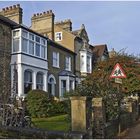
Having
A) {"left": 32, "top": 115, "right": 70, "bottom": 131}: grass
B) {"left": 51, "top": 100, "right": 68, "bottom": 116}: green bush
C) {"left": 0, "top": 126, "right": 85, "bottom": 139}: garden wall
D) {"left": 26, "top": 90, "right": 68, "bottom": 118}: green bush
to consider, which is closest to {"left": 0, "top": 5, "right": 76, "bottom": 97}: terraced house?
{"left": 26, "top": 90, "right": 68, "bottom": 118}: green bush

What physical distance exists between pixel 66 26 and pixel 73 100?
1268 inches

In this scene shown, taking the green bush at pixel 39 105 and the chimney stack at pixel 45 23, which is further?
the chimney stack at pixel 45 23

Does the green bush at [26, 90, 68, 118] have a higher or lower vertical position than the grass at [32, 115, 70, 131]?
higher

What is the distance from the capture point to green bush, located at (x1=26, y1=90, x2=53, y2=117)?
22.0 m

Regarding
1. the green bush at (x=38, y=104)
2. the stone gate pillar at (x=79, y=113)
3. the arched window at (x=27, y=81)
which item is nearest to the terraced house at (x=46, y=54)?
the arched window at (x=27, y=81)

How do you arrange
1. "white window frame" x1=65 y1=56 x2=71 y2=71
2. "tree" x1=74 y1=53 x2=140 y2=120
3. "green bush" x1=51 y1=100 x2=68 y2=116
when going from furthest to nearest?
"white window frame" x1=65 y1=56 x2=71 y2=71 < "green bush" x1=51 y1=100 x2=68 y2=116 < "tree" x1=74 y1=53 x2=140 y2=120

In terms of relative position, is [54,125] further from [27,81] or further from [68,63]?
[68,63]

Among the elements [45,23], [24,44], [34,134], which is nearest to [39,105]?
[24,44]

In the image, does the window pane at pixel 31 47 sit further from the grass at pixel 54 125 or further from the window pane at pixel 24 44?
the grass at pixel 54 125

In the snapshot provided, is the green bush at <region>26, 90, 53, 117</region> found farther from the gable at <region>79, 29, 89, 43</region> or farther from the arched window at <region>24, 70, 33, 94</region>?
the gable at <region>79, 29, 89, 43</region>

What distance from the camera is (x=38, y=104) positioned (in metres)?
22.2

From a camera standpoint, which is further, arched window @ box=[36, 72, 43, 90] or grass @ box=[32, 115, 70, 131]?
arched window @ box=[36, 72, 43, 90]

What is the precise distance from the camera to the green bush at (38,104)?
22.0 metres

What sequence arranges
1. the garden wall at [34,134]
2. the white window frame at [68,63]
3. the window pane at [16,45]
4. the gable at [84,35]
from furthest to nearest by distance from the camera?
the gable at [84,35] < the white window frame at [68,63] < the window pane at [16,45] < the garden wall at [34,134]
